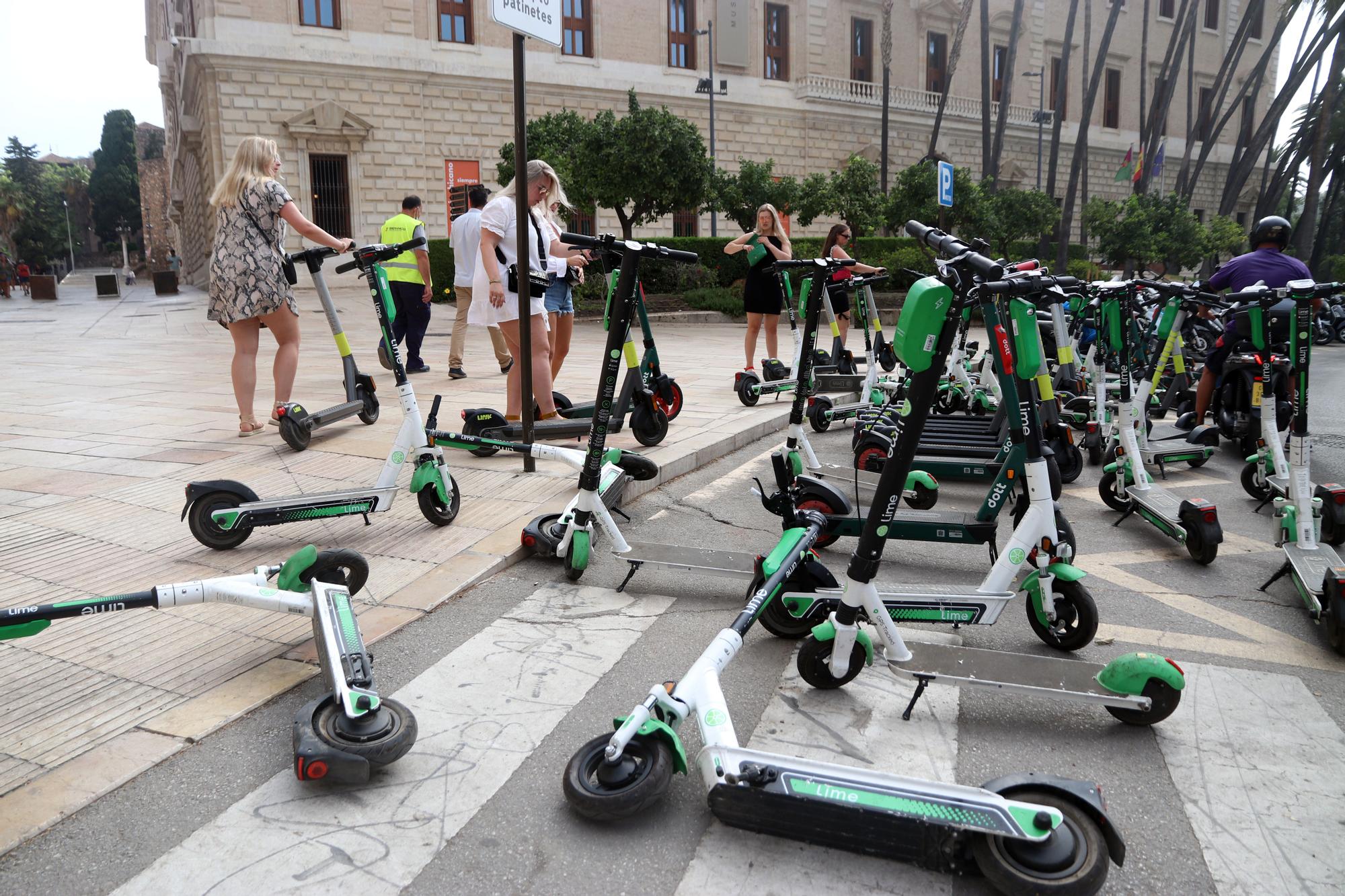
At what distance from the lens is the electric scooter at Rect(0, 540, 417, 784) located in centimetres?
234

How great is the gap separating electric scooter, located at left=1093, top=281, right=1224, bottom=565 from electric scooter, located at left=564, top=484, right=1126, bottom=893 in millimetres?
2853

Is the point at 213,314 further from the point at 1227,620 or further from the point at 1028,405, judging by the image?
the point at 1227,620

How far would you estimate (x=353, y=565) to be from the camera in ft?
10.7

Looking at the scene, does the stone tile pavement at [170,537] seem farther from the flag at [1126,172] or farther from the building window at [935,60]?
the building window at [935,60]

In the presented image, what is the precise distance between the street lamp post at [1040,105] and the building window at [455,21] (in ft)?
70.6

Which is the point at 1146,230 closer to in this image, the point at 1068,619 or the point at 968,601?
the point at 1068,619

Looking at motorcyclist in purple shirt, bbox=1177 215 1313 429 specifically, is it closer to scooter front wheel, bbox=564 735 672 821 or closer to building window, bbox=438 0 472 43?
scooter front wheel, bbox=564 735 672 821

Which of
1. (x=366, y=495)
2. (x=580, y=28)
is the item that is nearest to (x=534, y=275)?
(x=366, y=495)

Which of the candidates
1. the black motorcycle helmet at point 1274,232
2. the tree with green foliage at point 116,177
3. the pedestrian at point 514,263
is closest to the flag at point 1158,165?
the black motorcycle helmet at point 1274,232

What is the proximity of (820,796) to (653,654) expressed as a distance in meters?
1.25

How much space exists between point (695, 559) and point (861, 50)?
134 ft

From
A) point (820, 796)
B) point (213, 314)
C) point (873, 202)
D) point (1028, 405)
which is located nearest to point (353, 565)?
point (820, 796)

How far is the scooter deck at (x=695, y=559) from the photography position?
381 centimetres

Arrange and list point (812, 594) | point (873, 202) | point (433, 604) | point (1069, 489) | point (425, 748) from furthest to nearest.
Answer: point (873, 202)
point (1069, 489)
point (433, 604)
point (812, 594)
point (425, 748)
